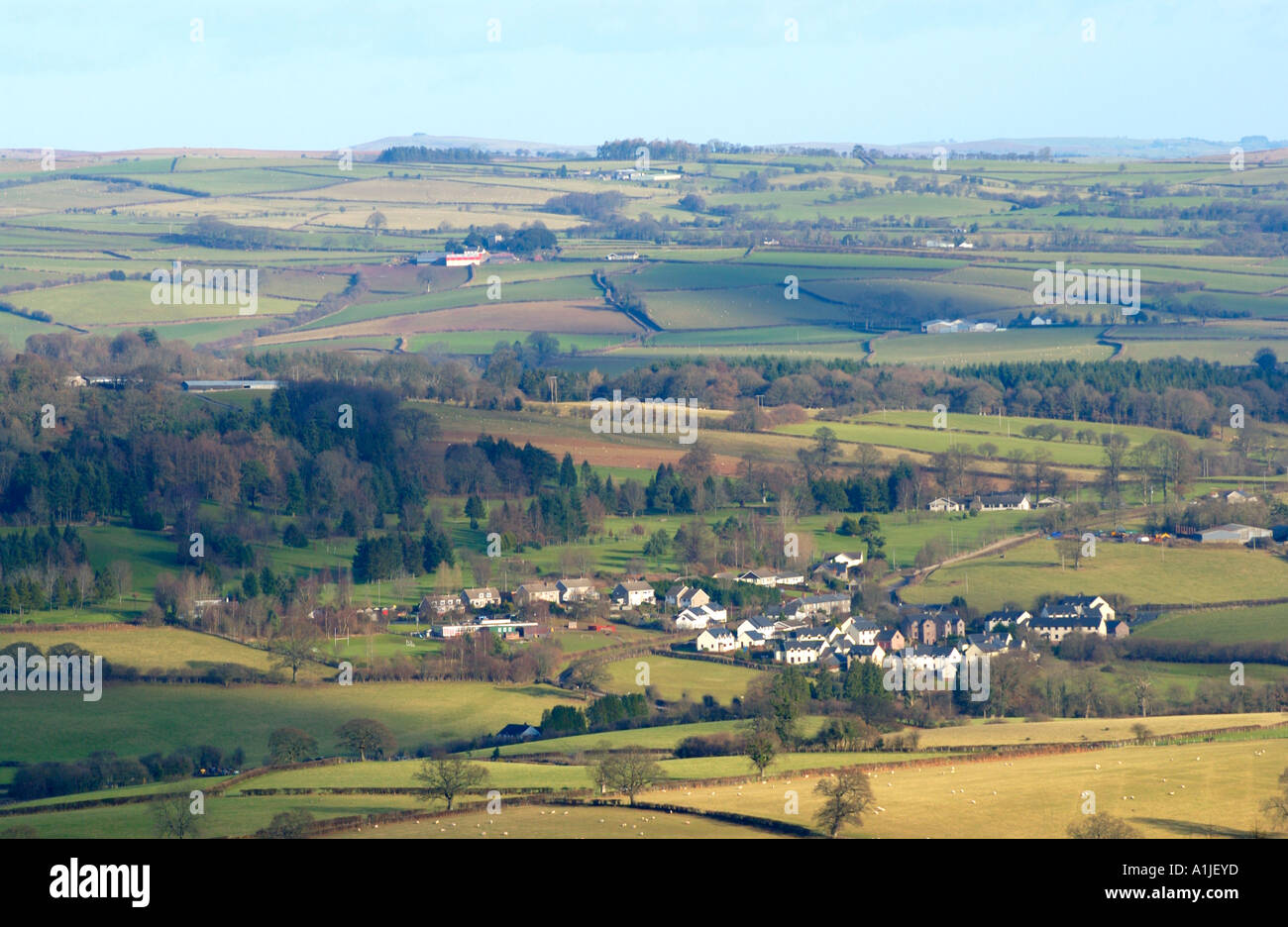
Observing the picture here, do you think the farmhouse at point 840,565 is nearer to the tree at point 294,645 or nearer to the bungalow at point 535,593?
the bungalow at point 535,593

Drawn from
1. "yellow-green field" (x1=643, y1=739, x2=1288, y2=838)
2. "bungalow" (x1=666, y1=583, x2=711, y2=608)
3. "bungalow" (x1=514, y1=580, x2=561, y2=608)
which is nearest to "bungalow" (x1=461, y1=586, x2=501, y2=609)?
"bungalow" (x1=514, y1=580, x2=561, y2=608)

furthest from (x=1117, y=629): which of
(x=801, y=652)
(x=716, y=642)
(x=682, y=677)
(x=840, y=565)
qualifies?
(x=682, y=677)

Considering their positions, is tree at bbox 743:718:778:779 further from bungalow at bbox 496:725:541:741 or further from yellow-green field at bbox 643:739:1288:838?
bungalow at bbox 496:725:541:741

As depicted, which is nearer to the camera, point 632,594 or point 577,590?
point 577,590

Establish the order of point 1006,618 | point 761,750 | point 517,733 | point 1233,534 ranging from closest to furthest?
point 761,750 → point 517,733 → point 1006,618 → point 1233,534

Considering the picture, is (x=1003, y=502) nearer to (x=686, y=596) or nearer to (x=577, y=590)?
(x=686, y=596)
